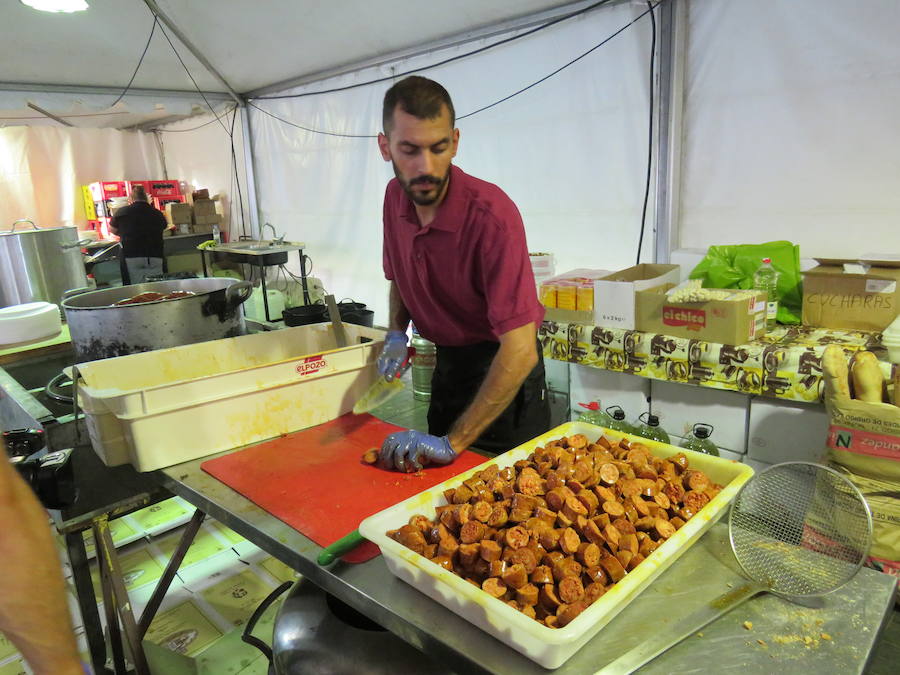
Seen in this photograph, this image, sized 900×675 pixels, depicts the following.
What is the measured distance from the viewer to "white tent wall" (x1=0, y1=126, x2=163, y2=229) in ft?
24.6

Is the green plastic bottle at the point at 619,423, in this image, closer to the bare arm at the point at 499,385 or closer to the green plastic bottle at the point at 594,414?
the green plastic bottle at the point at 594,414

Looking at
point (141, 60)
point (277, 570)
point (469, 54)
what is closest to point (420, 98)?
point (277, 570)

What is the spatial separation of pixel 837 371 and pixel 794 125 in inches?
50.7

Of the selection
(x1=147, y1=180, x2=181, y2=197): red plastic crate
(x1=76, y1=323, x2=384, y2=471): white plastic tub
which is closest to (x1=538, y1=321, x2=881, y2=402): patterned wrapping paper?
(x1=76, y1=323, x2=384, y2=471): white plastic tub

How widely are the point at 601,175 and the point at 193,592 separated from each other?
302 centimetres

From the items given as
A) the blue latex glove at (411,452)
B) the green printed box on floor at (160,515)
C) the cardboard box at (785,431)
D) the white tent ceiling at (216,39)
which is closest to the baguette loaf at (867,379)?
the cardboard box at (785,431)

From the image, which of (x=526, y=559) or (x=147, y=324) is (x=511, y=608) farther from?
(x=147, y=324)

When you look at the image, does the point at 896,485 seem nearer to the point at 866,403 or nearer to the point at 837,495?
the point at 866,403

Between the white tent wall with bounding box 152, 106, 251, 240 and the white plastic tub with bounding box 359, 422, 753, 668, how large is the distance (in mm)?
6171

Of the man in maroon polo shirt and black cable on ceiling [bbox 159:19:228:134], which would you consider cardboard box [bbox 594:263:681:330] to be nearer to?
the man in maroon polo shirt

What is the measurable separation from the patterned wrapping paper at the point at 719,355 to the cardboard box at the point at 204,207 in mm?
5679

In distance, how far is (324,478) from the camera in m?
1.47

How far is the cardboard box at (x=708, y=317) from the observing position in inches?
95.5

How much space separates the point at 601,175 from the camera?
3314 millimetres
